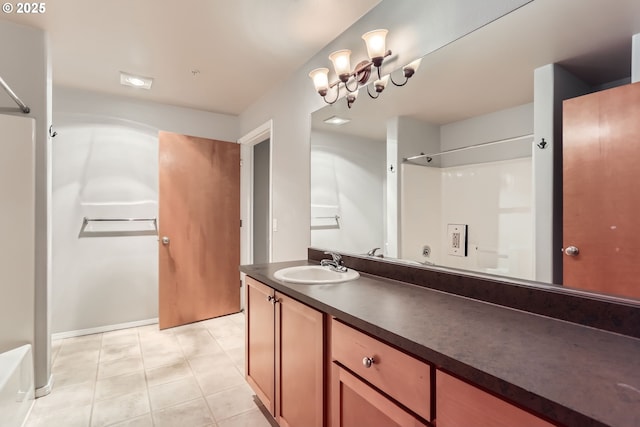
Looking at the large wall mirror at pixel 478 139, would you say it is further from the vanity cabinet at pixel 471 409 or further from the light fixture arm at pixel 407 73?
the vanity cabinet at pixel 471 409

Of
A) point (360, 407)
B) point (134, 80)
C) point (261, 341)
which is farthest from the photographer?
point (134, 80)

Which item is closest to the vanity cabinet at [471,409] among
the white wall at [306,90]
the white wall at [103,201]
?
the white wall at [306,90]

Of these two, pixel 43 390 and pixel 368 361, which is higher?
pixel 368 361

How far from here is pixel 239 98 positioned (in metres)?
3.19

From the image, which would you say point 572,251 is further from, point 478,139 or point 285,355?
point 285,355

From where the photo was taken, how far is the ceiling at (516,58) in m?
0.91

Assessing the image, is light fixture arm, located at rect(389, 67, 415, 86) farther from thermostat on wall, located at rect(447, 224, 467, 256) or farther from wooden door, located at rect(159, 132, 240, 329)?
wooden door, located at rect(159, 132, 240, 329)

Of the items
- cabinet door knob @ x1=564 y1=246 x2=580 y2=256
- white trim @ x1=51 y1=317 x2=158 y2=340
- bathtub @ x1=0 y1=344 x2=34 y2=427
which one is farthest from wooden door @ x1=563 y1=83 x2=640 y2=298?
white trim @ x1=51 y1=317 x2=158 y2=340

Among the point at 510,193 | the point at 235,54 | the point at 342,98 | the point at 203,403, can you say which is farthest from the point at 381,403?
the point at 235,54

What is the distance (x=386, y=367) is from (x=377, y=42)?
149 cm

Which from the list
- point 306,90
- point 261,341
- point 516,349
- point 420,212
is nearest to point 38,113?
point 306,90

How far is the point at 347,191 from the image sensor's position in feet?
6.81

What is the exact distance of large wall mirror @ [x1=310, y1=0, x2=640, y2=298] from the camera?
98 cm

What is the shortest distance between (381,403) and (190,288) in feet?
9.26
